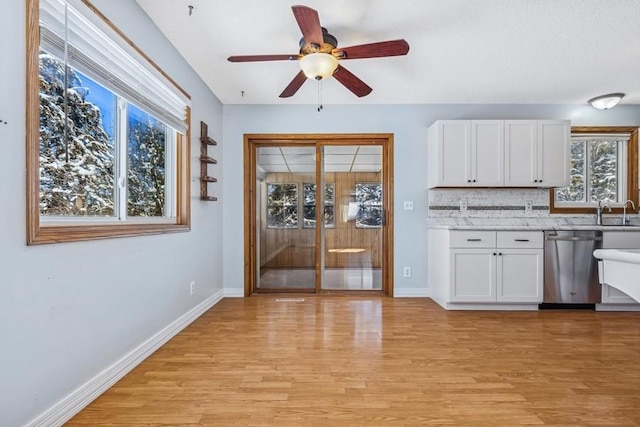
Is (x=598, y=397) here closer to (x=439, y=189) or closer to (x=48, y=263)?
(x=439, y=189)

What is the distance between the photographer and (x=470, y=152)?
3.50m

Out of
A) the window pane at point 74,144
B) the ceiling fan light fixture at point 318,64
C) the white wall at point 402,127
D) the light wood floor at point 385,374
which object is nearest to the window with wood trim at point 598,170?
the white wall at point 402,127

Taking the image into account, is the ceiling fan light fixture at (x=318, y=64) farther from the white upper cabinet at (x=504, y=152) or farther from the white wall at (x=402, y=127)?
the white upper cabinet at (x=504, y=152)

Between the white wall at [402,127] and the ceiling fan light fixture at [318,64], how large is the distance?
5.29ft

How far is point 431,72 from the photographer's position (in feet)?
9.82

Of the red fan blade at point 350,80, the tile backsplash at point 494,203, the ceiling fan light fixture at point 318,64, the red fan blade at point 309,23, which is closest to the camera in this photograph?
the red fan blade at point 309,23

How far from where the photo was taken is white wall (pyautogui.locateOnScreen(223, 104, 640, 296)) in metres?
3.83

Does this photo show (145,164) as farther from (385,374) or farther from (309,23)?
(385,374)

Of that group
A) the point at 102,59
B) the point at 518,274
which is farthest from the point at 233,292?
the point at 518,274

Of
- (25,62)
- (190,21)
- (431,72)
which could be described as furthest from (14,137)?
(431,72)

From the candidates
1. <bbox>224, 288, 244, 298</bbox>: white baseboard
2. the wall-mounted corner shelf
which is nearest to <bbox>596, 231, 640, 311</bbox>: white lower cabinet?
<bbox>224, 288, 244, 298</bbox>: white baseboard

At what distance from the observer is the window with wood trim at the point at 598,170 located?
3.81 metres

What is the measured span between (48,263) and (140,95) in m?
1.18

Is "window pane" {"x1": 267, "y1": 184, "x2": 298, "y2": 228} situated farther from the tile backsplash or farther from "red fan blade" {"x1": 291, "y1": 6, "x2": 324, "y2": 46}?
"red fan blade" {"x1": 291, "y1": 6, "x2": 324, "y2": 46}
